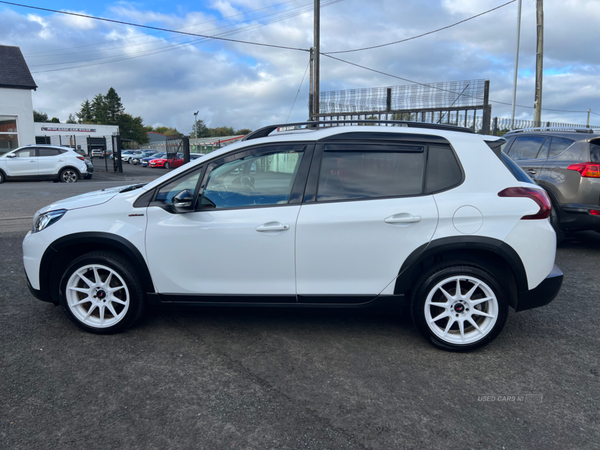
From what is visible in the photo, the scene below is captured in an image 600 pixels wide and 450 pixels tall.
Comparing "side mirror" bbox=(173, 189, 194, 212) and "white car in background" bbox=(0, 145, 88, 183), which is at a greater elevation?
"white car in background" bbox=(0, 145, 88, 183)

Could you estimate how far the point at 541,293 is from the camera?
11.7ft

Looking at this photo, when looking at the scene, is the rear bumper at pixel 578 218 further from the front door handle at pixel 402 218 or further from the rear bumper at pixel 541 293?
the front door handle at pixel 402 218

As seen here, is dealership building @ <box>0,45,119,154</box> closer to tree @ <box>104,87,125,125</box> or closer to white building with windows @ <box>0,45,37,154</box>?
white building with windows @ <box>0,45,37,154</box>

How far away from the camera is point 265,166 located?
379cm

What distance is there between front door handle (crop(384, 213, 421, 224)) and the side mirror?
1506mm

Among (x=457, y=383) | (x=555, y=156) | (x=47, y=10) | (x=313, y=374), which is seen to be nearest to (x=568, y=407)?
(x=457, y=383)

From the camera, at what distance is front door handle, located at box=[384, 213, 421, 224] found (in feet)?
11.4

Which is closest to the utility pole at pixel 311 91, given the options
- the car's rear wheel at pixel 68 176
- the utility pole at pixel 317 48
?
the utility pole at pixel 317 48

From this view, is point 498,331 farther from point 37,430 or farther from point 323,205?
point 37,430

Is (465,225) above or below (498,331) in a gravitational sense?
above

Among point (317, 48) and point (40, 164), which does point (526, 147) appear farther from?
point (40, 164)

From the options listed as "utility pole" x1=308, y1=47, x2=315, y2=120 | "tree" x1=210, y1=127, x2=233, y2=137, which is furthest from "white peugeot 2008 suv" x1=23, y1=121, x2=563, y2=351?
"tree" x1=210, y1=127, x2=233, y2=137

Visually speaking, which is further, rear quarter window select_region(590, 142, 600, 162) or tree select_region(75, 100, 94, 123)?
tree select_region(75, 100, 94, 123)

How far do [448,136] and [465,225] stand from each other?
2.41 ft
